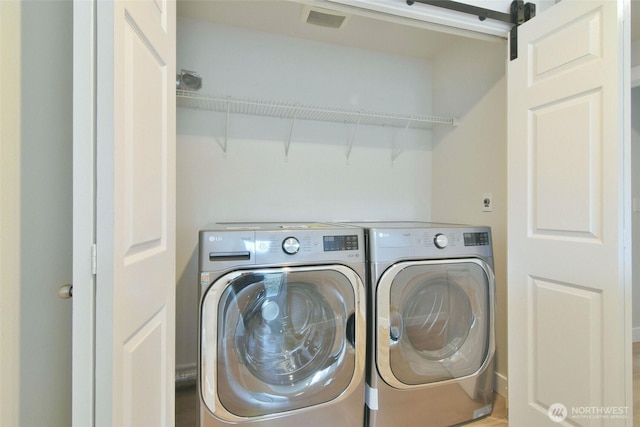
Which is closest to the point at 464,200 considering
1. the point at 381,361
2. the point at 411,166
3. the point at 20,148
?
the point at 411,166

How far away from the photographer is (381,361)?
146cm

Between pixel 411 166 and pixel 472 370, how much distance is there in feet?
4.80

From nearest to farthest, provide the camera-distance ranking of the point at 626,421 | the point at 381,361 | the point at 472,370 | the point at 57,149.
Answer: the point at 57,149
the point at 626,421
the point at 381,361
the point at 472,370

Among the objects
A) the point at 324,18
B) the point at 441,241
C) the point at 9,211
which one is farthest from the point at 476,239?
the point at 9,211

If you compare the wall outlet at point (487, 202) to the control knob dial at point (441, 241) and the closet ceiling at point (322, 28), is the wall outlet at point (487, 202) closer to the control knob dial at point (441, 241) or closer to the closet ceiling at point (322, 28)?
the control knob dial at point (441, 241)

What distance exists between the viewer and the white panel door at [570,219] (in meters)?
1.12

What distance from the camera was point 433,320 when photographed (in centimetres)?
161

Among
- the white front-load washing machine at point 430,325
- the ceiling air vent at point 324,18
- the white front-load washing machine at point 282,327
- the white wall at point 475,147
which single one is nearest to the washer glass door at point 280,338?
the white front-load washing machine at point 282,327

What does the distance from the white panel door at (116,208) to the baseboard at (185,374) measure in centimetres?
102

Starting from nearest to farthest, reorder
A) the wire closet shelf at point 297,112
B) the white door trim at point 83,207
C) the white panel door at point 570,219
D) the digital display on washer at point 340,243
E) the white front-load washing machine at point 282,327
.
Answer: the white door trim at point 83,207
the white panel door at point 570,219
the white front-load washing machine at point 282,327
the digital display on washer at point 340,243
the wire closet shelf at point 297,112

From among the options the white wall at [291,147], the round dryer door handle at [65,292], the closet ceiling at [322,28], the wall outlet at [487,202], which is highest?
the closet ceiling at [322,28]

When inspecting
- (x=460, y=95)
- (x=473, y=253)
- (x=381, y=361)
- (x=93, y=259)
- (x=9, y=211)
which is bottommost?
(x=381, y=361)

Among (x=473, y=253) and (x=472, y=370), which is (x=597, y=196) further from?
(x=472, y=370)

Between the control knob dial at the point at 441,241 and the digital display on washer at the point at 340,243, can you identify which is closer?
the digital display on washer at the point at 340,243
